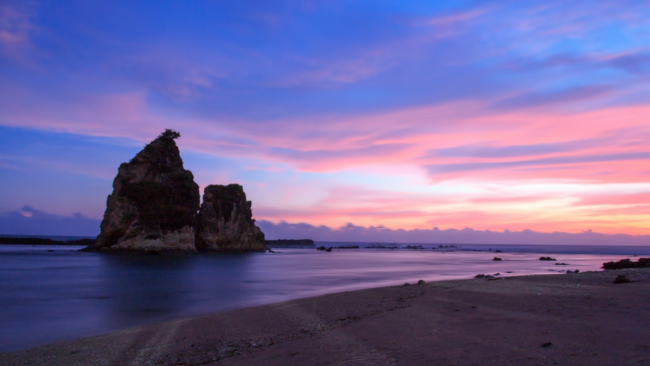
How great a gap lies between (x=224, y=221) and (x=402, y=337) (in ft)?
237

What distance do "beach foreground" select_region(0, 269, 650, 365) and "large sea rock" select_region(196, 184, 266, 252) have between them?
64441 mm

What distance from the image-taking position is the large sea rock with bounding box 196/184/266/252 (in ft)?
240

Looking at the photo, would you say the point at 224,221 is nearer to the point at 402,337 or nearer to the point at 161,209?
the point at 161,209

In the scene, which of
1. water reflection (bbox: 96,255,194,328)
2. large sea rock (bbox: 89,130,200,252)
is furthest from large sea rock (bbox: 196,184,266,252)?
water reflection (bbox: 96,255,194,328)

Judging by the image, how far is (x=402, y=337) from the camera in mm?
7609

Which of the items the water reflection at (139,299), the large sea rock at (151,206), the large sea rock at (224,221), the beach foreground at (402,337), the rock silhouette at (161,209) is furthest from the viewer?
the large sea rock at (224,221)

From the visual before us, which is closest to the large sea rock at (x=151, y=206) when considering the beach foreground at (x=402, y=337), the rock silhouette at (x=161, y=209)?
the rock silhouette at (x=161, y=209)

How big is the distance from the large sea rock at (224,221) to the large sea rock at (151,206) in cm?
530

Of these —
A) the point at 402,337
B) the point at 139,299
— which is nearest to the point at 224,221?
the point at 139,299

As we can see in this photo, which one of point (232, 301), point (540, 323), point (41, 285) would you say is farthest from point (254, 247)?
point (540, 323)

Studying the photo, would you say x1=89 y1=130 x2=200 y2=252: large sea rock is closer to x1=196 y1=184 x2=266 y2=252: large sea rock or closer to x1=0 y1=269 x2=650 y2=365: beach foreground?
x1=196 y1=184 x2=266 y2=252: large sea rock

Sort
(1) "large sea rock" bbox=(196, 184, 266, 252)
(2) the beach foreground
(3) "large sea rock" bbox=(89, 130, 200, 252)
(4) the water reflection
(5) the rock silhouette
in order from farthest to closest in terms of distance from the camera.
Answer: (1) "large sea rock" bbox=(196, 184, 266, 252) < (5) the rock silhouette < (3) "large sea rock" bbox=(89, 130, 200, 252) < (4) the water reflection < (2) the beach foreground

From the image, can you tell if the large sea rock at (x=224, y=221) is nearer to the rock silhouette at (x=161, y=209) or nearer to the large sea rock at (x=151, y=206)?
the rock silhouette at (x=161, y=209)

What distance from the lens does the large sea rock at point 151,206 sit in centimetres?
6034
